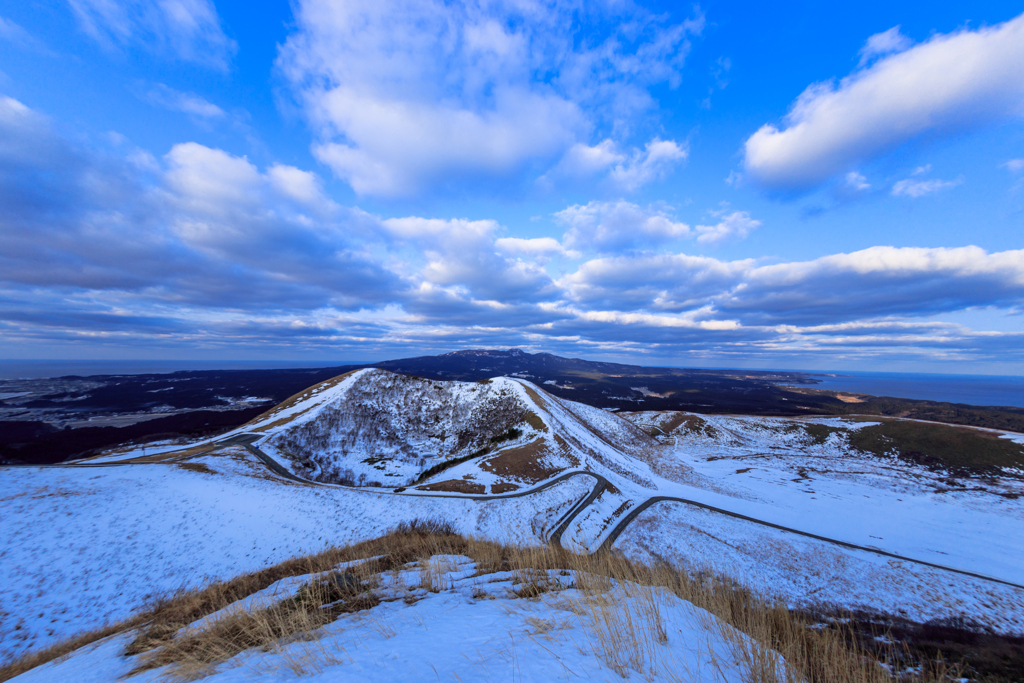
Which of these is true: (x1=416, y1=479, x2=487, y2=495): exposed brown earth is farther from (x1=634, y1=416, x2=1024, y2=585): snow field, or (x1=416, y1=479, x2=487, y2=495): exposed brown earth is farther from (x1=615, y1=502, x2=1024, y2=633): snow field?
(x1=634, y1=416, x2=1024, y2=585): snow field

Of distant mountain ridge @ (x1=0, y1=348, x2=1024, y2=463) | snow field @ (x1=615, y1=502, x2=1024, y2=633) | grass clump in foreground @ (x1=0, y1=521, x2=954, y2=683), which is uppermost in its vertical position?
grass clump in foreground @ (x1=0, y1=521, x2=954, y2=683)

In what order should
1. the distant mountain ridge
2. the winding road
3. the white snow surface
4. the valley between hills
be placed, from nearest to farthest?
the white snow surface → the valley between hills → the winding road → the distant mountain ridge

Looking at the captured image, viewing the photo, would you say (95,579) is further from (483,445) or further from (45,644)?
(483,445)

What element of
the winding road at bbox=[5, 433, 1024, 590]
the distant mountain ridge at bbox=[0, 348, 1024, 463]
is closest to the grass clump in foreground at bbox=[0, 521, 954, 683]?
the winding road at bbox=[5, 433, 1024, 590]

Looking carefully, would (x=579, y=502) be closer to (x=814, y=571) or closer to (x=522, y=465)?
(x=522, y=465)

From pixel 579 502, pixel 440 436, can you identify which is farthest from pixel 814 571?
pixel 440 436

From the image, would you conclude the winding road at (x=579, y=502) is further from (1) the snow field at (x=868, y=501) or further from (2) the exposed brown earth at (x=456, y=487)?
(1) the snow field at (x=868, y=501)
